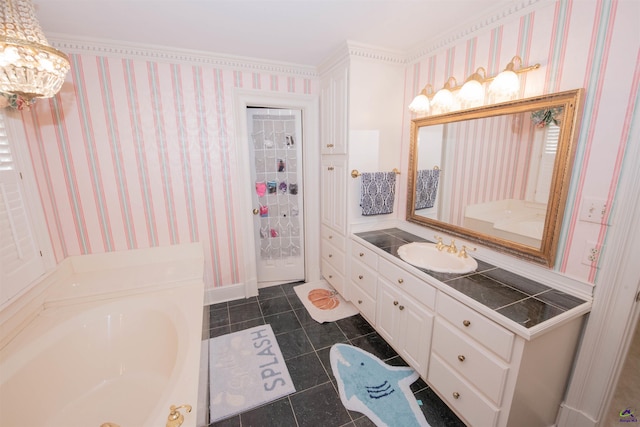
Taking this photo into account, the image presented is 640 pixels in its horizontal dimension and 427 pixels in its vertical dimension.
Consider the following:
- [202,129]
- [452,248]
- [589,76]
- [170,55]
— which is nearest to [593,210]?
[589,76]

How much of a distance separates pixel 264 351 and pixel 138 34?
2632 millimetres

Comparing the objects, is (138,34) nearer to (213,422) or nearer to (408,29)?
(408,29)

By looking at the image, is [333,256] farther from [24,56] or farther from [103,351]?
[24,56]

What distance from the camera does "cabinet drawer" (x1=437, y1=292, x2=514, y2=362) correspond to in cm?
119

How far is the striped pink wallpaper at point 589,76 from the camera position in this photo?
1.15 m

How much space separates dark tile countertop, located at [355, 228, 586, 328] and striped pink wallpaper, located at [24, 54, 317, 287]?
213 cm

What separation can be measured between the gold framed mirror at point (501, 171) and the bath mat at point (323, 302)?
1.18 meters

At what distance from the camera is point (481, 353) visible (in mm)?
1306

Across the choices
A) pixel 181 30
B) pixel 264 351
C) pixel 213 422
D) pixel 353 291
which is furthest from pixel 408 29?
pixel 213 422

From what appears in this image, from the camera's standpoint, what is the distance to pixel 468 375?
4.56ft

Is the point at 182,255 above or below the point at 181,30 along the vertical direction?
below

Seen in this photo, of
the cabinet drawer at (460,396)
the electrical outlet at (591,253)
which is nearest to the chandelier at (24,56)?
the cabinet drawer at (460,396)

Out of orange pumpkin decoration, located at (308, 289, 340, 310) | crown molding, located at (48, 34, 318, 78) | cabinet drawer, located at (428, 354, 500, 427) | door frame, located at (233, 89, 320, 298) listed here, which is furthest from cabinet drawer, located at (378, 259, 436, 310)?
crown molding, located at (48, 34, 318, 78)

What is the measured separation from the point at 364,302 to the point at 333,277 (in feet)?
1.96
